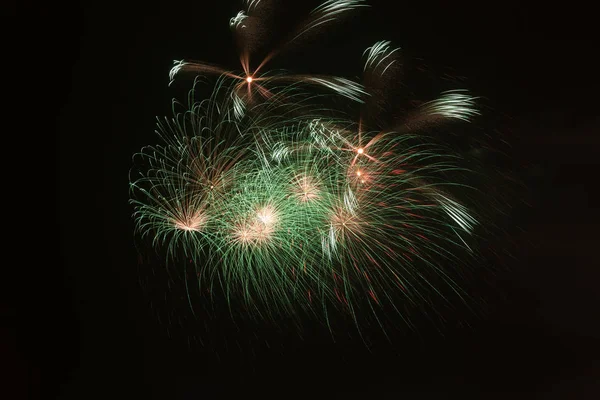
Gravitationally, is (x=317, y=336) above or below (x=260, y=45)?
below

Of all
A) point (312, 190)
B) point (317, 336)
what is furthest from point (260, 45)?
point (317, 336)

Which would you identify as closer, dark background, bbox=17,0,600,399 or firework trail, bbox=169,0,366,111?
dark background, bbox=17,0,600,399

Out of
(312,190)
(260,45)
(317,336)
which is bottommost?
(317,336)

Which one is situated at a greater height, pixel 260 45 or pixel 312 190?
pixel 260 45

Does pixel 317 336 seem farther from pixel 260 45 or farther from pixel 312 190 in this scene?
pixel 260 45

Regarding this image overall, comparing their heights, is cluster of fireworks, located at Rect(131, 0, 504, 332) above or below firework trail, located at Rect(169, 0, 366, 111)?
below
